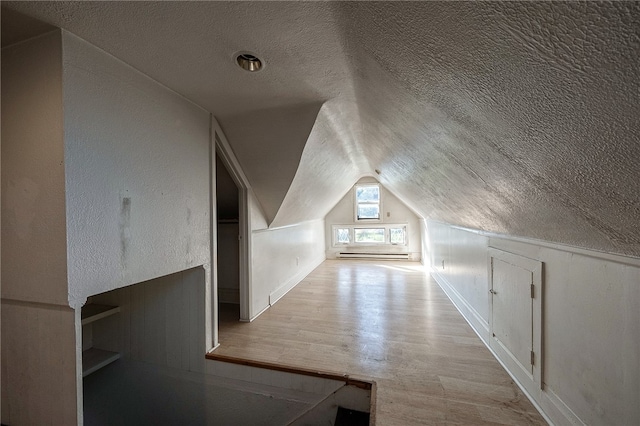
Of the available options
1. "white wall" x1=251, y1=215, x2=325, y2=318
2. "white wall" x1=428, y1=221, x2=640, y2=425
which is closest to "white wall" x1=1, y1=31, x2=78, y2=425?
"white wall" x1=251, y1=215, x2=325, y2=318

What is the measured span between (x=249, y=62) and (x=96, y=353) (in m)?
2.62

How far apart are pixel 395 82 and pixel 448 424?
181 cm

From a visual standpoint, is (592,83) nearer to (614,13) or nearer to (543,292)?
(614,13)

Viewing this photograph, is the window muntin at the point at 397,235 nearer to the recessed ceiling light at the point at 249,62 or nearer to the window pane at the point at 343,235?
the window pane at the point at 343,235

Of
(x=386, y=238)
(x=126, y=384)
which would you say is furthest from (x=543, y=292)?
(x=386, y=238)

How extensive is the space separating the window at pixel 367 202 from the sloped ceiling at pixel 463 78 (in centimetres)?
408

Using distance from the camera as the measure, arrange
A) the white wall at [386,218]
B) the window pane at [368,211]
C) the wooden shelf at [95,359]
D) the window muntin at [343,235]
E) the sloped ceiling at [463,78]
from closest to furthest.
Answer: the sloped ceiling at [463,78]
the wooden shelf at [95,359]
the white wall at [386,218]
the window pane at [368,211]
the window muntin at [343,235]

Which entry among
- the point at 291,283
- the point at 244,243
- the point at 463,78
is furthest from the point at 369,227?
the point at 463,78

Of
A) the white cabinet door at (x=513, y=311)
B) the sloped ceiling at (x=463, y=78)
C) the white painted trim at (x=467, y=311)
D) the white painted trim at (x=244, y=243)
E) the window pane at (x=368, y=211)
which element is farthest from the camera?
the window pane at (x=368, y=211)

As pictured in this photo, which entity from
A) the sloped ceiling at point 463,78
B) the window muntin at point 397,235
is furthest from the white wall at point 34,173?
the window muntin at point 397,235

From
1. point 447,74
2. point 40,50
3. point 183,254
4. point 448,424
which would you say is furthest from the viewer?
point 183,254

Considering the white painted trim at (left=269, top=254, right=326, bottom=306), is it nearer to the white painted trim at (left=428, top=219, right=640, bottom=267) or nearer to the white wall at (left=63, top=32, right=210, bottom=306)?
the white wall at (left=63, top=32, right=210, bottom=306)

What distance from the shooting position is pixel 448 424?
4.26 feet

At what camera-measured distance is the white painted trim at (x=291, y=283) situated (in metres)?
3.04
